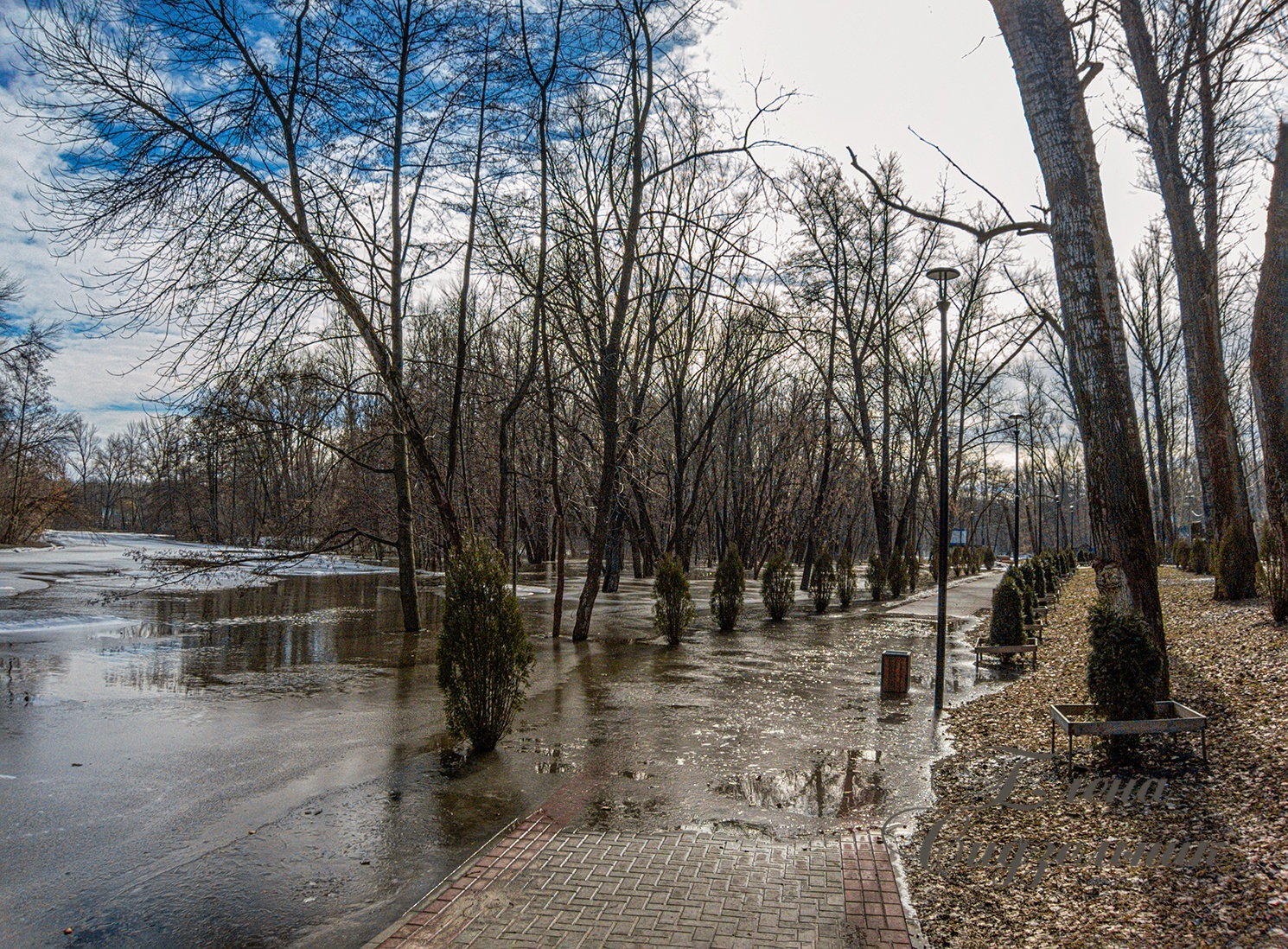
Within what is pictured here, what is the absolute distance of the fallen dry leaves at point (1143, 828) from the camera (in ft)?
12.2

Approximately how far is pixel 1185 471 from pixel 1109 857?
79.7 m

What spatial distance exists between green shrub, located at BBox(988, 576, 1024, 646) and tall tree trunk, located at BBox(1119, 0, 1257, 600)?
11.9 feet

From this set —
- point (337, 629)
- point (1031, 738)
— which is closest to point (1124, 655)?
point (1031, 738)

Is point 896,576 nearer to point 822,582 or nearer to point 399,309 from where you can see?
point 822,582

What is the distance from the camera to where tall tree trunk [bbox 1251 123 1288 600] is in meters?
7.57

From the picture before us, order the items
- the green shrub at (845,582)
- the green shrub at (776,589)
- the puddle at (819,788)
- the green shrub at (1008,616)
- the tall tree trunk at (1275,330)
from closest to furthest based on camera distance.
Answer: the puddle at (819,788), the tall tree trunk at (1275,330), the green shrub at (1008,616), the green shrub at (776,589), the green shrub at (845,582)

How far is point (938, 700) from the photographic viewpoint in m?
9.07

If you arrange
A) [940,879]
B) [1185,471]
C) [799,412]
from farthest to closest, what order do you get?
[1185,471] < [799,412] < [940,879]

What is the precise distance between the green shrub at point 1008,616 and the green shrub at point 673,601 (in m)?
5.05

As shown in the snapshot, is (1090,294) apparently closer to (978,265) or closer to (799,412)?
(978,265)

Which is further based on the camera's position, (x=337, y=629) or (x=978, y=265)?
(x=978, y=265)

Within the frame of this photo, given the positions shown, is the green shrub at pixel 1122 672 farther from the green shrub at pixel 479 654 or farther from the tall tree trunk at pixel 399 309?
the tall tree trunk at pixel 399 309

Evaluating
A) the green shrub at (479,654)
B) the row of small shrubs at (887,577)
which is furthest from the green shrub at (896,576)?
the green shrub at (479,654)

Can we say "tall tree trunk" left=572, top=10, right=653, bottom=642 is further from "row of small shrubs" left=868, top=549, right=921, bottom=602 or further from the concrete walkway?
"row of small shrubs" left=868, top=549, right=921, bottom=602
